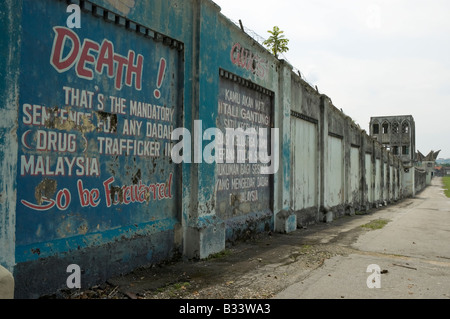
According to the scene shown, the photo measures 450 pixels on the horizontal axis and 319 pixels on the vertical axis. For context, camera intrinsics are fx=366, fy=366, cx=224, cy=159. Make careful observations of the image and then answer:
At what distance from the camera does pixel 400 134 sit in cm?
5662

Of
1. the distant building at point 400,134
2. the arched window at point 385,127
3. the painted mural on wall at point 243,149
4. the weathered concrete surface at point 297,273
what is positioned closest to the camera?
the weathered concrete surface at point 297,273

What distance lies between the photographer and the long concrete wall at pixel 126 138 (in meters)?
3.55

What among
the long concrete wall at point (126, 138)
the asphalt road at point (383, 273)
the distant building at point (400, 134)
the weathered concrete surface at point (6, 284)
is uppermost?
the distant building at point (400, 134)

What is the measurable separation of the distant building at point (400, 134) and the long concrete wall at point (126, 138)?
53836 millimetres

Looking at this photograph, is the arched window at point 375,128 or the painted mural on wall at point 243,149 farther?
the arched window at point 375,128

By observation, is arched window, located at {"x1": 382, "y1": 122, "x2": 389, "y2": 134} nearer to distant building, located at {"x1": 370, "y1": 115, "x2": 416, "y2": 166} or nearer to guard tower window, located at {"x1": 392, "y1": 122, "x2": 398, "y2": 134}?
distant building, located at {"x1": 370, "y1": 115, "x2": 416, "y2": 166}

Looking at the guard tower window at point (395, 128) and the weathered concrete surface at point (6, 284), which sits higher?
the guard tower window at point (395, 128)

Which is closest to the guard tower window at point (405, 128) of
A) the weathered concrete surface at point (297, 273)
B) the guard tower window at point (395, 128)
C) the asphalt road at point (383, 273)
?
the guard tower window at point (395, 128)

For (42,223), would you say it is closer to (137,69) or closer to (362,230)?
(137,69)

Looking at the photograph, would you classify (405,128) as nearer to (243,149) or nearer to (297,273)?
(243,149)

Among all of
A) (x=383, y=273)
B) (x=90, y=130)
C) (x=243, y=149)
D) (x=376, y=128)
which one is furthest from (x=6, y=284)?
(x=376, y=128)

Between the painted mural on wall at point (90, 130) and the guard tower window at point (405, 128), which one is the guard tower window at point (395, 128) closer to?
the guard tower window at point (405, 128)

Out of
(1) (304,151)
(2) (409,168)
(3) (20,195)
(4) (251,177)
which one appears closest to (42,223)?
(3) (20,195)

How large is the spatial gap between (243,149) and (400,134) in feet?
184
